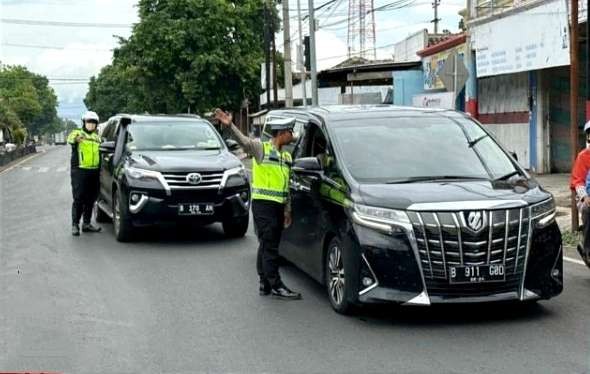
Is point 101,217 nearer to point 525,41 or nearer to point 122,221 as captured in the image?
point 122,221

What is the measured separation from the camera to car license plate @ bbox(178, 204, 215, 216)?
456 inches

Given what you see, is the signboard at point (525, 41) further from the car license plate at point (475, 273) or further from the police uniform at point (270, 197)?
the car license plate at point (475, 273)

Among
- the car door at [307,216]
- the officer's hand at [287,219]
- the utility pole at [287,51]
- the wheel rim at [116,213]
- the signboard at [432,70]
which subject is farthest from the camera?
the utility pole at [287,51]

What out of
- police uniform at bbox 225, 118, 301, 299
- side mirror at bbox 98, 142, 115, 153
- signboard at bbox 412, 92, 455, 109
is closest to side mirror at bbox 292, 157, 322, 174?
police uniform at bbox 225, 118, 301, 299

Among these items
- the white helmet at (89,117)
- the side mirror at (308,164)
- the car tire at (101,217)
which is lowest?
the car tire at (101,217)

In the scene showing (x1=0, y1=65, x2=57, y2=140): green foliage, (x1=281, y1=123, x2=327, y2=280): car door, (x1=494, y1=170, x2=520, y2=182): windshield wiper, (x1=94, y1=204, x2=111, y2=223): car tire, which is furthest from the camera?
(x1=0, y1=65, x2=57, y2=140): green foliage

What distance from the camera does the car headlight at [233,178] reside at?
466 inches

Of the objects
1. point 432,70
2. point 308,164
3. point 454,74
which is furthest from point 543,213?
point 432,70

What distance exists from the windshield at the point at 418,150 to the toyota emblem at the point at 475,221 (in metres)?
0.83

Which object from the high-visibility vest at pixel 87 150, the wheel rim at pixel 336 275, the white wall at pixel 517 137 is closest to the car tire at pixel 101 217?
the high-visibility vest at pixel 87 150

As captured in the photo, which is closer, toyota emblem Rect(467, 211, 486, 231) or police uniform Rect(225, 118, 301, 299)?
toyota emblem Rect(467, 211, 486, 231)

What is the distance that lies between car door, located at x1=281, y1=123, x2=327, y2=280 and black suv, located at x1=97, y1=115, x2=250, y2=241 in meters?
2.66

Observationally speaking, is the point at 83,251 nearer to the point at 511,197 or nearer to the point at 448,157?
the point at 448,157

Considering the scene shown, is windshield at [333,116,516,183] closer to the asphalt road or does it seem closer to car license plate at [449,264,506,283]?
car license plate at [449,264,506,283]
